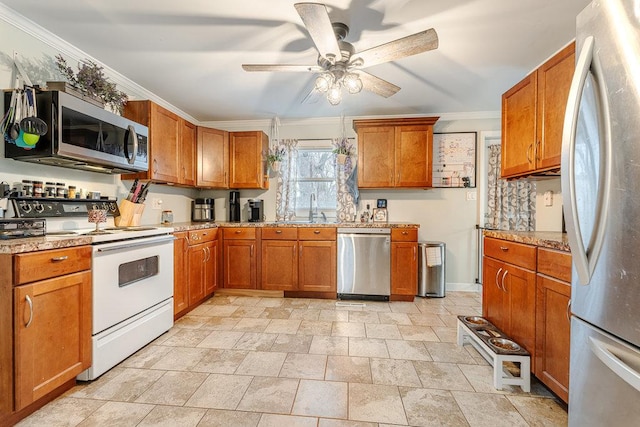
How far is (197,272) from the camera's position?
308 cm

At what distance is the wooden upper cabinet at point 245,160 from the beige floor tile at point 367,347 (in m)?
2.39

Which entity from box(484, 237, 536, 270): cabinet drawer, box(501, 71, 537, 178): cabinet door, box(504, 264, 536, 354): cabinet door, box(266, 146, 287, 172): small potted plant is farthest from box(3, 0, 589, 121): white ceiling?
box(504, 264, 536, 354): cabinet door

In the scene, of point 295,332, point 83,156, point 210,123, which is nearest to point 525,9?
point 295,332

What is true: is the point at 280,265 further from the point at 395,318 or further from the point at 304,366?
the point at 304,366

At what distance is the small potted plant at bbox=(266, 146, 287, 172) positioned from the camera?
3.89 meters

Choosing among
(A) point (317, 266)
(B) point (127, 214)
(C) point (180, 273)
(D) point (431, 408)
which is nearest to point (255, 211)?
(A) point (317, 266)

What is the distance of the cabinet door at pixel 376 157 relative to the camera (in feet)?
11.9

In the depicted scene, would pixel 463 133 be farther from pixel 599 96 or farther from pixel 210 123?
pixel 210 123

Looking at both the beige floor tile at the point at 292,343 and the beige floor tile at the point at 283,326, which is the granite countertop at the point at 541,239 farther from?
the beige floor tile at the point at 283,326

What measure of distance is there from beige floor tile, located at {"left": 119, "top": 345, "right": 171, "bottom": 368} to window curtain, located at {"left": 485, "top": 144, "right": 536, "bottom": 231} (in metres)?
3.94

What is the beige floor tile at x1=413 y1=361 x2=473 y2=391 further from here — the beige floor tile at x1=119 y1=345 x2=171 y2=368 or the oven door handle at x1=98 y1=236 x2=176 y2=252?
the oven door handle at x1=98 y1=236 x2=176 y2=252

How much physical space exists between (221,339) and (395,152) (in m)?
2.84

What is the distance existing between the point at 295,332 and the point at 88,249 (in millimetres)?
1668

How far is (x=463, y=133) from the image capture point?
384cm
